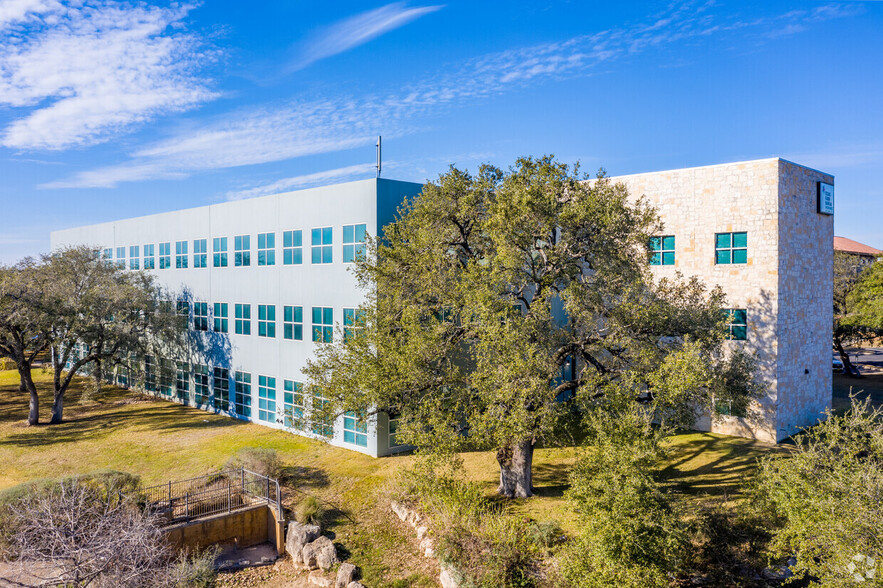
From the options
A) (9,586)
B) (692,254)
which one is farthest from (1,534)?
(692,254)

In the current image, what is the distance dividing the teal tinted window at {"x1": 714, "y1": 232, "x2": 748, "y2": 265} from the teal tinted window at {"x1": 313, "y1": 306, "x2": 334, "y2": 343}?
19170mm

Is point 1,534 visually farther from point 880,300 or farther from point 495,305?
point 880,300

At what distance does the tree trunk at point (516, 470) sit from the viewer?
18953 mm

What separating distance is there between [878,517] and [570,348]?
9522 mm

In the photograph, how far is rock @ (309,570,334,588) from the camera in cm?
1542

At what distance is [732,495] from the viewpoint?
19.0m

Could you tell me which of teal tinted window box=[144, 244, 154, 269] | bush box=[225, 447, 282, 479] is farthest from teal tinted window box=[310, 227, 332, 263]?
teal tinted window box=[144, 244, 154, 269]

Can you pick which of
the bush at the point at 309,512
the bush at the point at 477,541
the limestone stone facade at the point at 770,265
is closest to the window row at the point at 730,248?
the limestone stone facade at the point at 770,265

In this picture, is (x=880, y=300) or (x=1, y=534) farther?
(x=880, y=300)

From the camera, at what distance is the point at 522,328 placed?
53.9 ft

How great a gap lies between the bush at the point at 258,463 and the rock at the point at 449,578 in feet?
30.7

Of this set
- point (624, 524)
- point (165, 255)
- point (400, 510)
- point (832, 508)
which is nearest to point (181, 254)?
point (165, 255)

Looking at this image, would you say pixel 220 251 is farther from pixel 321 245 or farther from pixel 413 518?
pixel 413 518

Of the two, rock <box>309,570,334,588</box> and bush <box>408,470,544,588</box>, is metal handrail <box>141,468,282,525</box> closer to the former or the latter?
rock <box>309,570,334,588</box>
